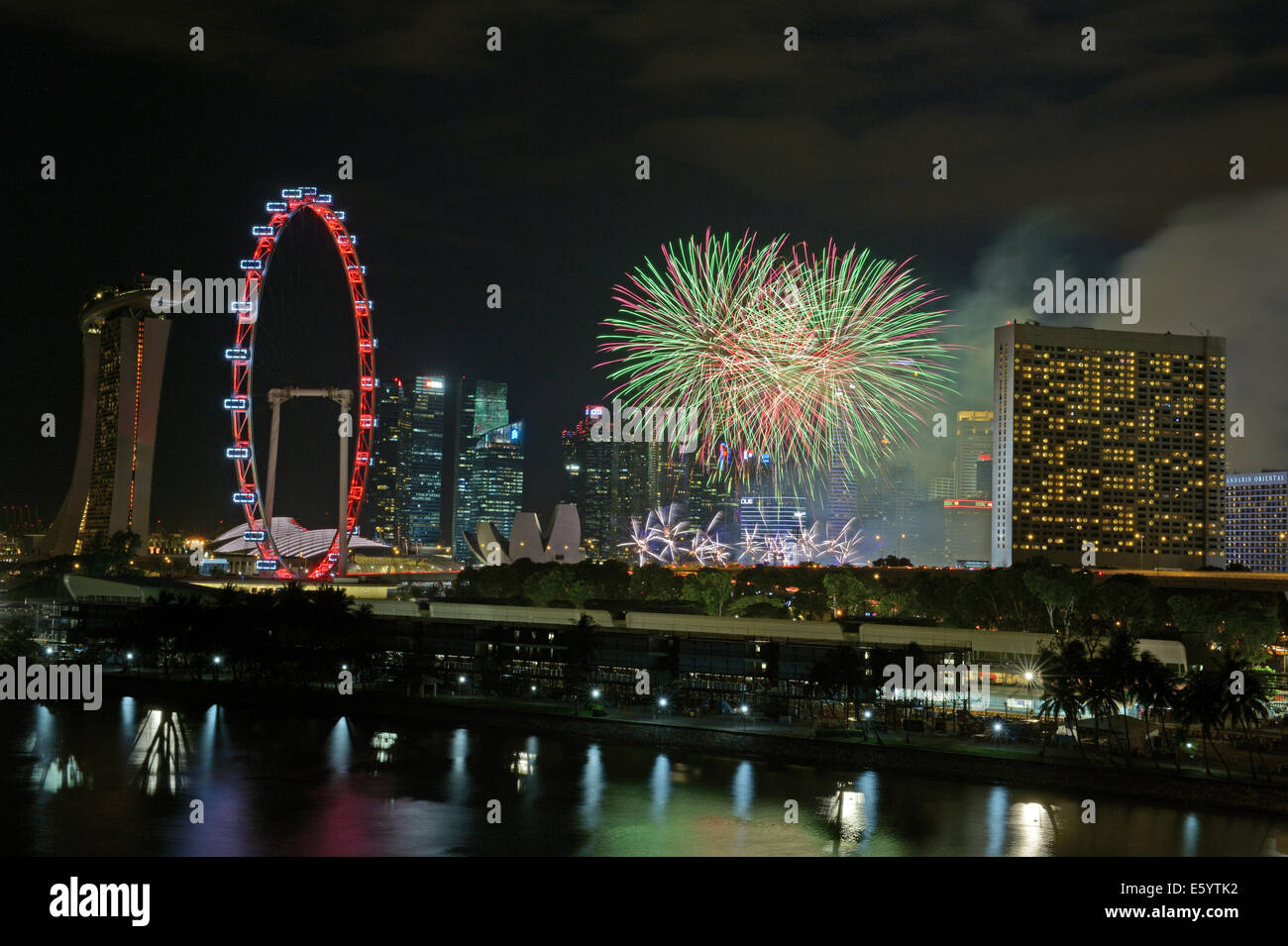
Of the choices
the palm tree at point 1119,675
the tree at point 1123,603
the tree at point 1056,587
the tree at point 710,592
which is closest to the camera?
the palm tree at point 1119,675

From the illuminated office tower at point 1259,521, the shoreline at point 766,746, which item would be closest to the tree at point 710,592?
the shoreline at point 766,746

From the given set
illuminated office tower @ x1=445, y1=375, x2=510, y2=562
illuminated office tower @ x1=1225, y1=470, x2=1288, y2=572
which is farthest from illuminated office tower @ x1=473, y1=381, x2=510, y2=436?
illuminated office tower @ x1=1225, y1=470, x2=1288, y2=572

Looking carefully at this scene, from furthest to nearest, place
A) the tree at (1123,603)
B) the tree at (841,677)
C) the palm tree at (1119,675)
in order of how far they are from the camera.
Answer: the tree at (1123,603) < the tree at (841,677) < the palm tree at (1119,675)

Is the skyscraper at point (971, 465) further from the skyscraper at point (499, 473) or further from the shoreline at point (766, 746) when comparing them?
the shoreline at point (766, 746)

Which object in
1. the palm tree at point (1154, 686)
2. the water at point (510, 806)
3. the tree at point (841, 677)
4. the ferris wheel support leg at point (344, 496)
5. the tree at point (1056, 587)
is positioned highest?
the ferris wheel support leg at point (344, 496)

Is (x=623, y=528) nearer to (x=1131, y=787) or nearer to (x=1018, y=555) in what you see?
(x=1018, y=555)

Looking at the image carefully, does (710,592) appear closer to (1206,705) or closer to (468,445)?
(1206,705)
